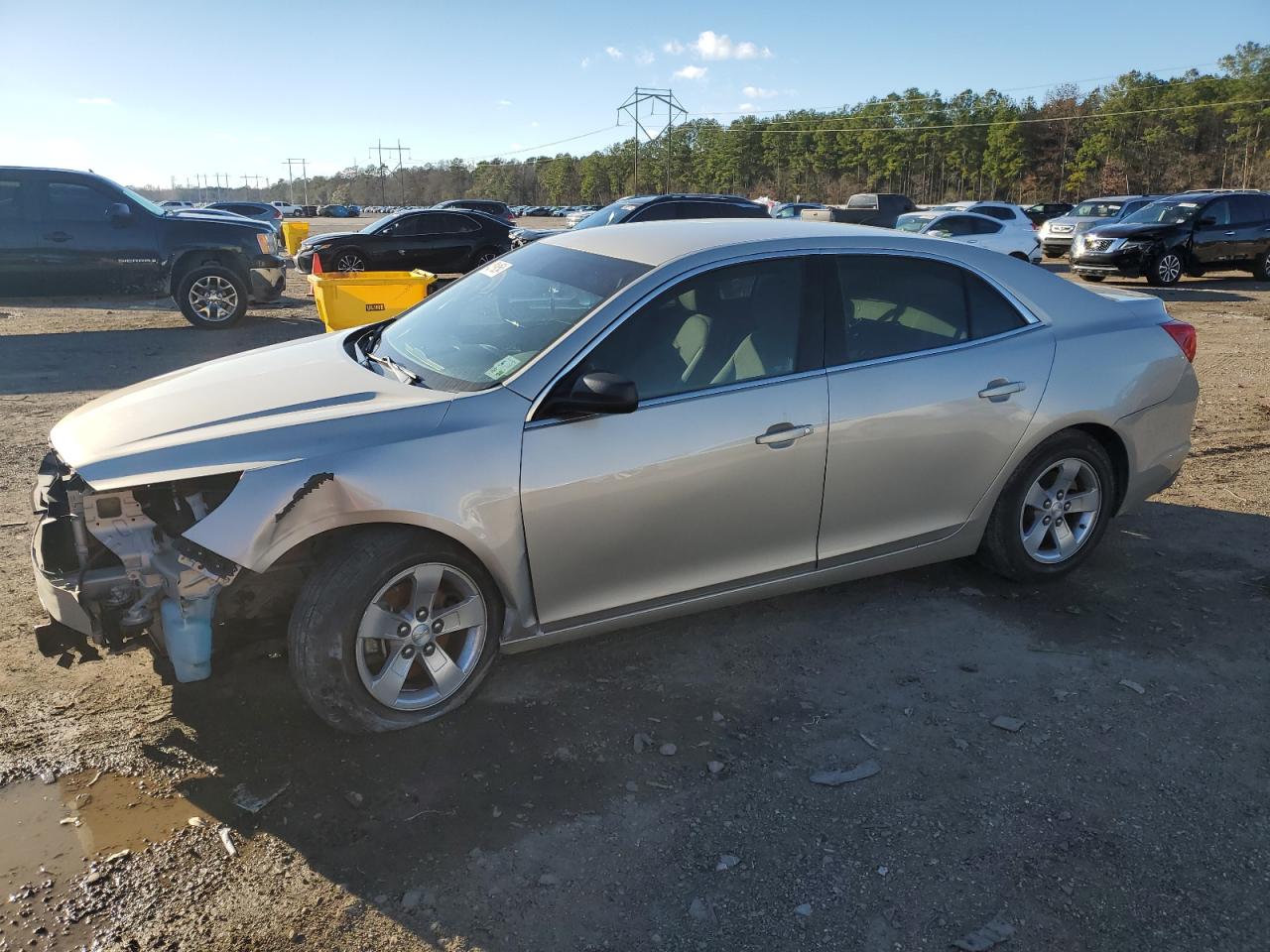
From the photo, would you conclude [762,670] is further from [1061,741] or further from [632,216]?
[632,216]

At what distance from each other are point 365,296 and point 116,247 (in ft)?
19.7

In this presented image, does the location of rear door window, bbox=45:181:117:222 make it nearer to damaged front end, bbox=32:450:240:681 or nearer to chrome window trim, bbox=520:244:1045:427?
damaged front end, bbox=32:450:240:681

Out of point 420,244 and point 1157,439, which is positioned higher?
point 420,244

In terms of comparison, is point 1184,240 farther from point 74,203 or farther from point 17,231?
point 17,231

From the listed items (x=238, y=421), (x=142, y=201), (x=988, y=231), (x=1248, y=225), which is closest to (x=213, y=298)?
(x=142, y=201)

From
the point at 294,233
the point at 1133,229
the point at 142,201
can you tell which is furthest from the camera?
the point at 294,233

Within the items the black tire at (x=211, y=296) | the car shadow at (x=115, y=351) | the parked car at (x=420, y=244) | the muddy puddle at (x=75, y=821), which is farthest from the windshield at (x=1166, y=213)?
the muddy puddle at (x=75, y=821)

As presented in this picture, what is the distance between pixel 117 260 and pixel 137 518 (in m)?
10.3

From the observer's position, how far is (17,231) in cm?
1154

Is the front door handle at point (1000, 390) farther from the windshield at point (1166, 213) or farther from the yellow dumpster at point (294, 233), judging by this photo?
the yellow dumpster at point (294, 233)

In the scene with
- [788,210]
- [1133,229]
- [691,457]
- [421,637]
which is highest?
[788,210]

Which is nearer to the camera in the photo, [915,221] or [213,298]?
[213,298]

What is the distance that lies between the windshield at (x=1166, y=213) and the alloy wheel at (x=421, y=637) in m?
19.4

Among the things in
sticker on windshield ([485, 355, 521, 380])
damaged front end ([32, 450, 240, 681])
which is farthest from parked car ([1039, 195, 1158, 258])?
damaged front end ([32, 450, 240, 681])
